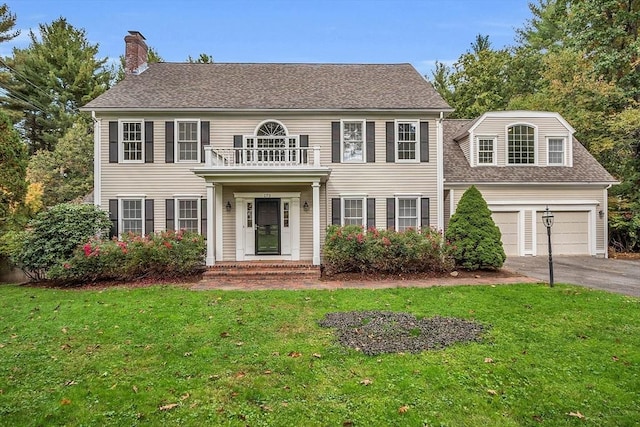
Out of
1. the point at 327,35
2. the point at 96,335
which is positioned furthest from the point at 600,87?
the point at 96,335

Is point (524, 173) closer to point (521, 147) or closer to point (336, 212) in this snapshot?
point (521, 147)

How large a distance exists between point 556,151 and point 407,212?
7949 millimetres

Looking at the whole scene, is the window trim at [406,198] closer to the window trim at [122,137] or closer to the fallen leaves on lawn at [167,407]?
the window trim at [122,137]

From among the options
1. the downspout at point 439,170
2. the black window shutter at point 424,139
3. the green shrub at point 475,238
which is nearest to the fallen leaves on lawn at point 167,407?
the green shrub at point 475,238

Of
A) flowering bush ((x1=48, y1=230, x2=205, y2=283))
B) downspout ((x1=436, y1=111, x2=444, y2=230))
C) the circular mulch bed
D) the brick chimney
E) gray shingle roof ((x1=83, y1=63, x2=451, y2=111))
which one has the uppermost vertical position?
the brick chimney

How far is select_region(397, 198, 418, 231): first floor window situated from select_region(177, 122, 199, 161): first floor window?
8203 mm

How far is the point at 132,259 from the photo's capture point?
10094 millimetres

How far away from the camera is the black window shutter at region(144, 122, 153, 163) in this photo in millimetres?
12805

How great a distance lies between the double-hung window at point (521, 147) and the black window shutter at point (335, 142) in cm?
786

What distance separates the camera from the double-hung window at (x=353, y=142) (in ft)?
43.2

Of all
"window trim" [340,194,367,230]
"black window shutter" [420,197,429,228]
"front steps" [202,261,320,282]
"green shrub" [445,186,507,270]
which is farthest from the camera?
"black window shutter" [420,197,429,228]

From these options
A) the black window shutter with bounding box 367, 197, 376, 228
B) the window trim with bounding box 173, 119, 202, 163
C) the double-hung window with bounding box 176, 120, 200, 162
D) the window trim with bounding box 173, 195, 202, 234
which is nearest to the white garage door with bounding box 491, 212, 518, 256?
the black window shutter with bounding box 367, 197, 376, 228

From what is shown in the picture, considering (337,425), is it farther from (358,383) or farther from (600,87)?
(600,87)

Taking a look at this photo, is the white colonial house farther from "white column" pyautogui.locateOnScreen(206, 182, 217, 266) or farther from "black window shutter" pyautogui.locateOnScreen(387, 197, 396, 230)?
"white column" pyautogui.locateOnScreen(206, 182, 217, 266)
